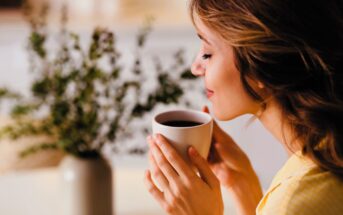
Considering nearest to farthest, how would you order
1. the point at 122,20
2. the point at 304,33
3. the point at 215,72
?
the point at 304,33 → the point at 215,72 → the point at 122,20

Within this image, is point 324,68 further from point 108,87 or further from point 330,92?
point 108,87

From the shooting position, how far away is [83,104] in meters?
1.21

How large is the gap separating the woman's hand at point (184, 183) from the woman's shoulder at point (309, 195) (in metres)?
0.12

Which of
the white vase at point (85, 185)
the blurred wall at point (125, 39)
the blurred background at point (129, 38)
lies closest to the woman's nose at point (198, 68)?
the white vase at point (85, 185)

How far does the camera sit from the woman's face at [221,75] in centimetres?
103

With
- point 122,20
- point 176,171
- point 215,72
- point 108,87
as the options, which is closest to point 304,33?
point 215,72

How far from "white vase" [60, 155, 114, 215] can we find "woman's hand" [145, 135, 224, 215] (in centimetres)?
25

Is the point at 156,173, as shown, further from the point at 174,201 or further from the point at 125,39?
the point at 125,39

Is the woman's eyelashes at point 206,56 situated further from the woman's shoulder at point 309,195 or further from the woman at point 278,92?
the woman's shoulder at point 309,195

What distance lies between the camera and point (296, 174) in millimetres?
958

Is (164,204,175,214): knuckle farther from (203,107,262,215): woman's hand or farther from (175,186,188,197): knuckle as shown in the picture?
(203,107,262,215): woman's hand

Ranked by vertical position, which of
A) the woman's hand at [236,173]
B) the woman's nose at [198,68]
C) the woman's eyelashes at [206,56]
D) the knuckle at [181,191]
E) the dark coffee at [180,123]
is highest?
the woman's eyelashes at [206,56]

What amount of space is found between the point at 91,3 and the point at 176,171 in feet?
7.63

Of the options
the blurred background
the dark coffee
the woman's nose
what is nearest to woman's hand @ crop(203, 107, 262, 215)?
the dark coffee
